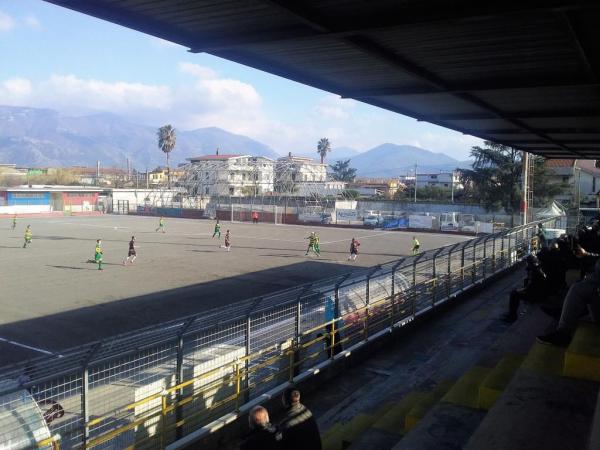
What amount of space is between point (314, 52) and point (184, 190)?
272 feet

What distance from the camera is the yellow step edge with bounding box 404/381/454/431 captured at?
5555mm

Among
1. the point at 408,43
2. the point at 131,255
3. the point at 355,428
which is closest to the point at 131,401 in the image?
the point at 355,428

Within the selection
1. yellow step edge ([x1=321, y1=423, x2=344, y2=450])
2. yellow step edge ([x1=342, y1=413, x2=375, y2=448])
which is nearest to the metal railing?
yellow step edge ([x1=321, y1=423, x2=344, y2=450])

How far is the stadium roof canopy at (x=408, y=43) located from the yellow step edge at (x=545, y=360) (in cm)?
343

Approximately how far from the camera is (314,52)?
6703 millimetres

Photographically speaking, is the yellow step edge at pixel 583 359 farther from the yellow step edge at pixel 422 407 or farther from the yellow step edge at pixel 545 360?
the yellow step edge at pixel 422 407

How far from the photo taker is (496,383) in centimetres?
544

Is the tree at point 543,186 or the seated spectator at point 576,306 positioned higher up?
the tree at point 543,186

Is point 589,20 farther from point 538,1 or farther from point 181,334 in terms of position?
point 181,334

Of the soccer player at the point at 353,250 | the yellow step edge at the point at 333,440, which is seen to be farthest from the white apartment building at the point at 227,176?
the yellow step edge at the point at 333,440

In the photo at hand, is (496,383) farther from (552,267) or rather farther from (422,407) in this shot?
(552,267)

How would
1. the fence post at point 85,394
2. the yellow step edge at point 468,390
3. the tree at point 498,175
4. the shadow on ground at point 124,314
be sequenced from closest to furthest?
the fence post at point 85,394, the yellow step edge at point 468,390, the shadow on ground at point 124,314, the tree at point 498,175

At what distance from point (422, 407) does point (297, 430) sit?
2213mm

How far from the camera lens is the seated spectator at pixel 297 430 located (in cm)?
434
